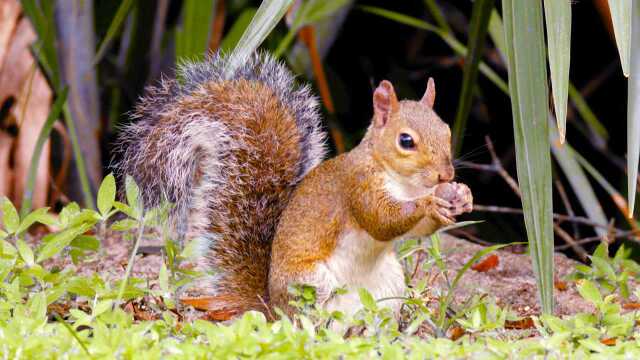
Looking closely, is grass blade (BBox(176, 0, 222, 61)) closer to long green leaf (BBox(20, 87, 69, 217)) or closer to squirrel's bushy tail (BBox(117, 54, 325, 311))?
long green leaf (BBox(20, 87, 69, 217))

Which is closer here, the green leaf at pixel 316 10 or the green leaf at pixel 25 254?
the green leaf at pixel 25 254

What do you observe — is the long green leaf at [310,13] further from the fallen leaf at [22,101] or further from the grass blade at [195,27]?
the fallen leaf at [22,101]

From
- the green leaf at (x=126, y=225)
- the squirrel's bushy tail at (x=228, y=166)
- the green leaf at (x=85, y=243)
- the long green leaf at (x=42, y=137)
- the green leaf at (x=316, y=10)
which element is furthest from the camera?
the green leaf at (x=316, y=10)

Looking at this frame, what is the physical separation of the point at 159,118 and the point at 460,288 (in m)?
1.00

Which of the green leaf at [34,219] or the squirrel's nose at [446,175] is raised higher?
the squirrel's nose at [446,175]

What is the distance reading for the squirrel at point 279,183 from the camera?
2648mm

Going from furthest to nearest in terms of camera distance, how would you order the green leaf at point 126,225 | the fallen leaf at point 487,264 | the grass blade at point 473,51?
the fallen leaf at point 487,264, the grass blade at point 473,51, the green leaf at point 126,225

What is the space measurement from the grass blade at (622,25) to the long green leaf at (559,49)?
10 centimetres

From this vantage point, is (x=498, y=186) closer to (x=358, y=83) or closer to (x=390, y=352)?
(x=358, y=83)

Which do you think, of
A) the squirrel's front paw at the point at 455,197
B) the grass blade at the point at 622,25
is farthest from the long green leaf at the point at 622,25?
the squirrel's front paw at the point at 455,197

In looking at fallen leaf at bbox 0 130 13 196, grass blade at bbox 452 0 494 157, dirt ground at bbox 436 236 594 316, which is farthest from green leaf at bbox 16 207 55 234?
fallen leaf at bbox 0 130 13 196

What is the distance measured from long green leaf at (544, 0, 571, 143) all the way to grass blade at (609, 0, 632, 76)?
0.10 metres

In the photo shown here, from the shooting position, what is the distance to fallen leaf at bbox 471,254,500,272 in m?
3.55

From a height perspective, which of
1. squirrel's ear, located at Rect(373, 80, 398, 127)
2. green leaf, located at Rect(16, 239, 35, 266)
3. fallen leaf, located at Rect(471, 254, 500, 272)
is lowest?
fallen leaf, located at Rect(471, 254, 500, 272)
